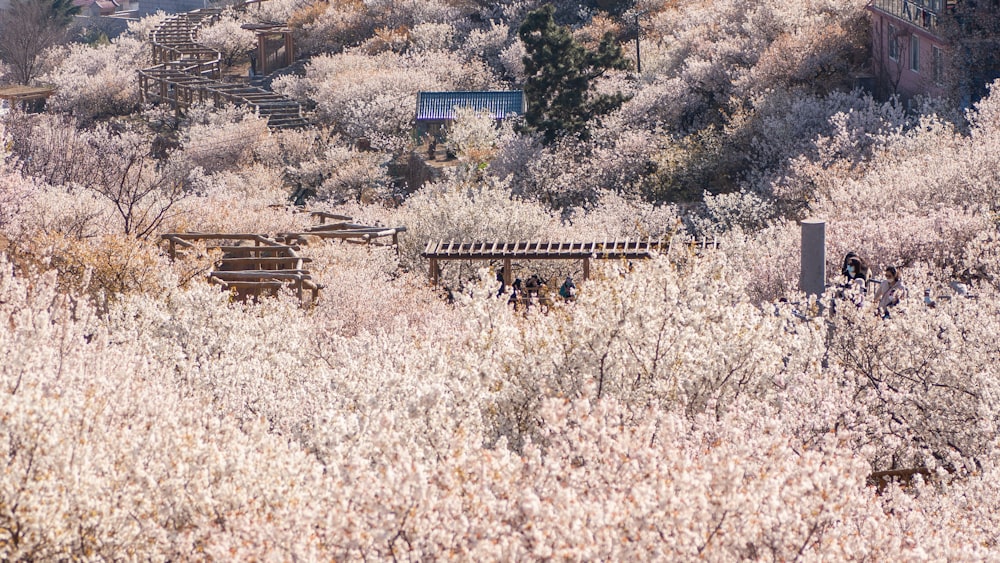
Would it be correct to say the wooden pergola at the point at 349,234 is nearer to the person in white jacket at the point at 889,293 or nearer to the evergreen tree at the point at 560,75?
the person in white jacket at the point at 889,293

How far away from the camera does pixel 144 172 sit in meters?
42.0

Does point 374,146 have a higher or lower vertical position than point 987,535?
higher

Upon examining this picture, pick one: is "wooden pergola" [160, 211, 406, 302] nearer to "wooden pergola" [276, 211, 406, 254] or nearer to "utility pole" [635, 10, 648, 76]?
"wooden pergola" [276, 211, 406, 254]

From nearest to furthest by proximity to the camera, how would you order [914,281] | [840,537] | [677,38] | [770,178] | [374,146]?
[840,537] → [914,281] → [770,178] → [374,146] → [677,38]

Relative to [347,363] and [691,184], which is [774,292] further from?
[691,184]

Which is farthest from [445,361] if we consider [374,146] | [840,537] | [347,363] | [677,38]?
[677,38]

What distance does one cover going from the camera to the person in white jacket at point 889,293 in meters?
14.9

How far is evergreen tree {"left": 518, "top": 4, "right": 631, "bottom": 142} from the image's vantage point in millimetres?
39062

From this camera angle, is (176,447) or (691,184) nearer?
(176,447)

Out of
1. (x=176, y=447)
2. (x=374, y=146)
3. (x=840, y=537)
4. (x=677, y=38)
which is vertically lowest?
(x=840, y=537)

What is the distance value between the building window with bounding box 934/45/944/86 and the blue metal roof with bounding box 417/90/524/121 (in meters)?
17.1

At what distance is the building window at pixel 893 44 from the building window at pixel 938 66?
10.8ft

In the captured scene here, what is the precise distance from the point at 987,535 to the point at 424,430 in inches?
197

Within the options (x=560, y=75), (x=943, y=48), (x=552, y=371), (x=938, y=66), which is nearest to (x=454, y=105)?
(x=560, y=75)
